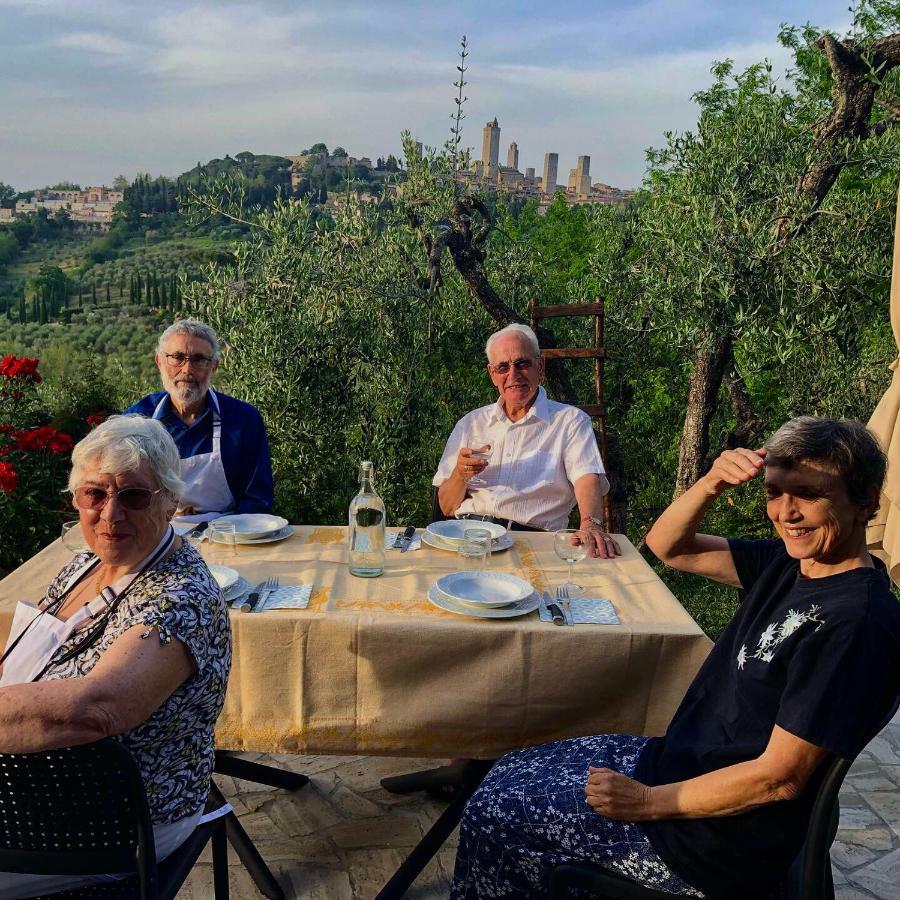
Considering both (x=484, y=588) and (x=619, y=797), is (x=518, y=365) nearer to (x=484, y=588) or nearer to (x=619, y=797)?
(x=484, y=588)

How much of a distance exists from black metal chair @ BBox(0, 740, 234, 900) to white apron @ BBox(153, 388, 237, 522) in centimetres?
186

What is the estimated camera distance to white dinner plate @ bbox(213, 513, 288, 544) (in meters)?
2.79

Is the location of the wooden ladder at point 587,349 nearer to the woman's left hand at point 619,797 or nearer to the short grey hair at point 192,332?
the short grey hair at point 192,332

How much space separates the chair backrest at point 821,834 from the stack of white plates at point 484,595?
0.85m

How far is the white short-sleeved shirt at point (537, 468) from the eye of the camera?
3.58 m

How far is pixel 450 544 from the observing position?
111 inches

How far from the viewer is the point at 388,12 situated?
6.45 meters

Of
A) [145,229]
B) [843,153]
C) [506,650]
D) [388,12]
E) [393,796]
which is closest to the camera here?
[506,650]

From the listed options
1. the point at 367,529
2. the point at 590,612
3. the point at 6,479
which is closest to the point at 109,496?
the point at 367,529

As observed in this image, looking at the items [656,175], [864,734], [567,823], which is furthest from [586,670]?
[656,175]

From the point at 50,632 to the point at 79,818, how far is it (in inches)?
17.6

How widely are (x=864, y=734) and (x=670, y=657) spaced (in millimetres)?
664

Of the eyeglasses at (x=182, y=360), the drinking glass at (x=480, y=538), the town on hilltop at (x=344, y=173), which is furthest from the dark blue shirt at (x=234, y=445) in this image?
the town on hilltop at (x=344, y=173)

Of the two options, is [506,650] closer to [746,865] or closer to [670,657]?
[670,657]
